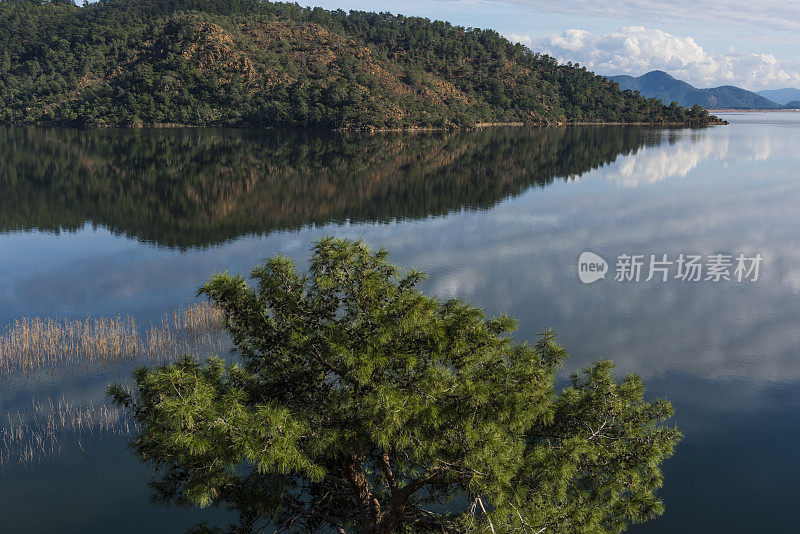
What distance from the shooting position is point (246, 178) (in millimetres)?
69000

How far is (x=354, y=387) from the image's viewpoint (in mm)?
9992

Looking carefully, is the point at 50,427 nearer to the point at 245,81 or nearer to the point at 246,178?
the point at 246,178

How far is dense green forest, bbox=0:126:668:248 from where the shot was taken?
50781mm

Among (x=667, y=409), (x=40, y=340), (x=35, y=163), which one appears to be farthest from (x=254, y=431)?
(x=35, y=163)

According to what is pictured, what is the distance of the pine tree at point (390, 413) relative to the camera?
356 inches

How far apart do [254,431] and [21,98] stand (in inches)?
6550

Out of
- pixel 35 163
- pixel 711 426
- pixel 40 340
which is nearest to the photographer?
pixel 711 426

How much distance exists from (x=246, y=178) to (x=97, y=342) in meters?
45.9

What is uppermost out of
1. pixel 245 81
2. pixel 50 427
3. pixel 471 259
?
pixel 245 81

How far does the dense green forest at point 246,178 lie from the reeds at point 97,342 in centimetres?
1594

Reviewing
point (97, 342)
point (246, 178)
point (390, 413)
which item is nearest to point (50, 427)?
point (97, 342)

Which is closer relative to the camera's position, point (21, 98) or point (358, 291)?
point (358, 291)

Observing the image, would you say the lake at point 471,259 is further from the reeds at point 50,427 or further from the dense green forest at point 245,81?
the dense green forest at point 245,81

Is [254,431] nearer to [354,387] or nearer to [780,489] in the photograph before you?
[354,387]
